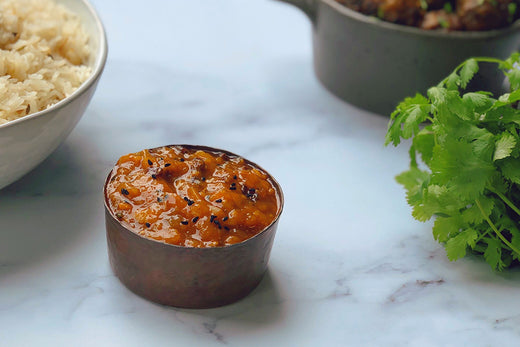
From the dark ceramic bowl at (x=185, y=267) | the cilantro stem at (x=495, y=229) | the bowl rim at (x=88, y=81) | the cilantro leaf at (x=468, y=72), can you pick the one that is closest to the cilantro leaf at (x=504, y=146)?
the cilantro stem at (x=495, y=229)

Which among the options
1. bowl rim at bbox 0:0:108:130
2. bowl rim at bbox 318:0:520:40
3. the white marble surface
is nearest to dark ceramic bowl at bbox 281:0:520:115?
bowl rim at bbox 318:0:520:40

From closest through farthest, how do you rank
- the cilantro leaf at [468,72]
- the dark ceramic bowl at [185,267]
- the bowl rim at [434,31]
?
the dark ceramic bowl at [185,267], the cilantro leaf at [468,72], the bowl rim at [434,31]

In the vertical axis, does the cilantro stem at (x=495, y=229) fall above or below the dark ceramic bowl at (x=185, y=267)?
above

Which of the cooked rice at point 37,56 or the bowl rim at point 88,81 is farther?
the cooked rice at point 37,56

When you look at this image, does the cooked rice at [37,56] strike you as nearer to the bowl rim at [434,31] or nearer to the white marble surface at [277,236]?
the white marble surface at [277,236]

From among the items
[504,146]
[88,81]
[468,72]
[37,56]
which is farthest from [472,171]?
[37,56]

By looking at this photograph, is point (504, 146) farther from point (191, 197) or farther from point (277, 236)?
point (191, 197)

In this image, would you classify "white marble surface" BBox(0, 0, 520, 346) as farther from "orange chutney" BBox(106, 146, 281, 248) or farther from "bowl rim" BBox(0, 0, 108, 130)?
"bowl rim" BBox(0, 0, 108, 130)
